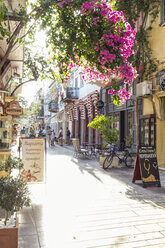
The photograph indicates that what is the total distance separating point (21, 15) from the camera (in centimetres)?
447

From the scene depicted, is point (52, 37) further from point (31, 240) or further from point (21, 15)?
point (31, 240)

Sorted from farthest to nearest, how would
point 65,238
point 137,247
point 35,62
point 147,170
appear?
point 35,62, point 147,170, point 65,238, point 137,247

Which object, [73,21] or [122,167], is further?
[122,167]

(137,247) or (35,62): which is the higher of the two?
(35,62)

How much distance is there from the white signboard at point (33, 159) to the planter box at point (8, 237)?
3.25 meters

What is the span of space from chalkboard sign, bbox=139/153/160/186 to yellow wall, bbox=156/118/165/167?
4123 millimetres

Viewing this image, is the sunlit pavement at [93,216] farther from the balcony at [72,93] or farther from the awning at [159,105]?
the balcony at [72,93]

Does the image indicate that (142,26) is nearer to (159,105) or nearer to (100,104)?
(159,105)

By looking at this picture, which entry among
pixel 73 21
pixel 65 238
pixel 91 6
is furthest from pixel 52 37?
pixel 65 238

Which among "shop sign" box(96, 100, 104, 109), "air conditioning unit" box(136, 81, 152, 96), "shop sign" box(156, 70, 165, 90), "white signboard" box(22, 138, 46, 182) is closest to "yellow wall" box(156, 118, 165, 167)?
"air conditioning unit" box(136, 81, 152, 96)

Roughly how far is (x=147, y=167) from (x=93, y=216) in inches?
119

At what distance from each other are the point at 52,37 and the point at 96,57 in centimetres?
83

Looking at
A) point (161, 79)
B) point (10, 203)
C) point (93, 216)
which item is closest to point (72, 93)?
point (161, 79)

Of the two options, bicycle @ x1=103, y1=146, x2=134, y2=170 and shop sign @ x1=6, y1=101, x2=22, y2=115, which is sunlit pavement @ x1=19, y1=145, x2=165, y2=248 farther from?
shop sign @ x1=6, y1=101, x2=22, y2=115
